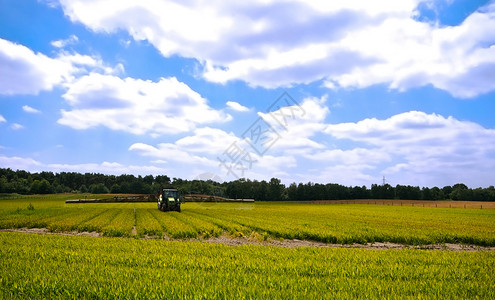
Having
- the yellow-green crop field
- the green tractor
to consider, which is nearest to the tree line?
the green tractor

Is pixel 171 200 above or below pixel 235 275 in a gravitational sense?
above

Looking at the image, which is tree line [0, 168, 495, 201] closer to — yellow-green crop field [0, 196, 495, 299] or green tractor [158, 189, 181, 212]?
green tractor [158, 189, 181, 212]

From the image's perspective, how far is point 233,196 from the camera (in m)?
153

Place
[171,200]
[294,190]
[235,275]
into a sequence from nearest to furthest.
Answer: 1. [235,275]
2. [171,200]
3. [294,190]

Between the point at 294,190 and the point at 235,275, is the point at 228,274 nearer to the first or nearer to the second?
the point at 235,275

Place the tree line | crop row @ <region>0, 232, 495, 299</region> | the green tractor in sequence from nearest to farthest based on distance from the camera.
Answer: crop row @ <region>0, 232, 495, 299</region>, the green tractor, the tree line

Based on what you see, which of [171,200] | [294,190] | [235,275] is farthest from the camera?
[294,190]

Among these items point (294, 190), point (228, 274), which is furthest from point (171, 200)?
point (294, 190)

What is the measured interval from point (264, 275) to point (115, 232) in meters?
18.7

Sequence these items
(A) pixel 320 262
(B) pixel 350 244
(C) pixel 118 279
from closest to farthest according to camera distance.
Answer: (C) pixel 118 279 < (A) pixel 320 262 < (B) pixel 350 244

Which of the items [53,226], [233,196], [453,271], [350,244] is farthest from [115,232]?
[233,196]

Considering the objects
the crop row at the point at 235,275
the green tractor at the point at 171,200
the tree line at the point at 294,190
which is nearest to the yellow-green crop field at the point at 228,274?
the crop row at the point at 235,275

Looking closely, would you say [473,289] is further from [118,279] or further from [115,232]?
[115,232]

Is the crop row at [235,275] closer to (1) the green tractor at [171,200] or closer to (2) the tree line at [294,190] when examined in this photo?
(1) the green tractor at [171,200]
